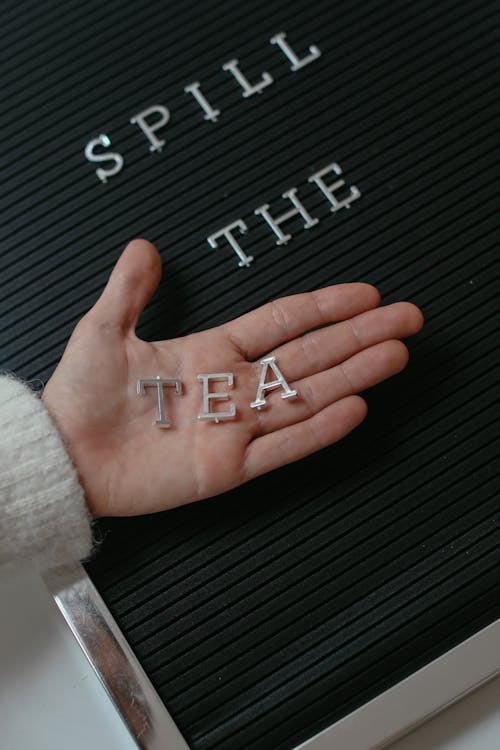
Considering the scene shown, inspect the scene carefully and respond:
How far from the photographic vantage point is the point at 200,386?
0.67 m

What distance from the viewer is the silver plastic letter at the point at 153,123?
2.53 ft

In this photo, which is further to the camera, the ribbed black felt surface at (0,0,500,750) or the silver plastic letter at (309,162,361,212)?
the silver plastic letter at (309,162,361,212)

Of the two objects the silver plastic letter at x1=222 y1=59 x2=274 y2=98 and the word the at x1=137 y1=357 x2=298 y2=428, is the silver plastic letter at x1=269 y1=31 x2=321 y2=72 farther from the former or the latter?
the word the at x1=137 y1=357 x2=298 y2=428

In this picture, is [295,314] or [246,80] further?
[246,80]

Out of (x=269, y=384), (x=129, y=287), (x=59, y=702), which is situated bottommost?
(x=59, y=702)

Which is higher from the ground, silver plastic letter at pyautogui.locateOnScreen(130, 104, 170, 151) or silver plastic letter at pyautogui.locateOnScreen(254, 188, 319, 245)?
silver plastic letter at pyautogui.locateOnScreen(130, 104, 170, 151)

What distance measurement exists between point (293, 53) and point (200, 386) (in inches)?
15.1

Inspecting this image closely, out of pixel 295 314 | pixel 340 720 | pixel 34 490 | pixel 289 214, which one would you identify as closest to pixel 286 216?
pixel 289 214

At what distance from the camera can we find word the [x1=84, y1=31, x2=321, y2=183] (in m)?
0.77

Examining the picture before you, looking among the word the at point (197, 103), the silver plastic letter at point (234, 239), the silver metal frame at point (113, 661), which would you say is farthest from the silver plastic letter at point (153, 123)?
the silver metal frame at point (113, 661)

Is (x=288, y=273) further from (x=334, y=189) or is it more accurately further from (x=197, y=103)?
(x=197, y=103)

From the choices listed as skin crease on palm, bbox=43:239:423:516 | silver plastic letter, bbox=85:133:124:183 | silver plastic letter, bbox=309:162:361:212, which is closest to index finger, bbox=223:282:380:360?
skin crease on palm, bbox=43:239:423:516

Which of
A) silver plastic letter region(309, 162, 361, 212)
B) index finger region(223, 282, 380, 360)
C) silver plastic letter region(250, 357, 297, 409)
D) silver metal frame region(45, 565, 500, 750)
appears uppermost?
silver plastic letter region(309, 162, 361, 212)

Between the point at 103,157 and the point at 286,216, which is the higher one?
the point at 103,157
